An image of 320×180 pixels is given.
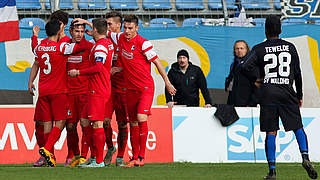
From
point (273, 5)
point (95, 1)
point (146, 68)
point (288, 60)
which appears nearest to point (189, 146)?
point (146, 68)

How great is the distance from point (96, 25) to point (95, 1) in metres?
5.62

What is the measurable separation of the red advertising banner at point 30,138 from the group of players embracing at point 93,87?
1.16 meters

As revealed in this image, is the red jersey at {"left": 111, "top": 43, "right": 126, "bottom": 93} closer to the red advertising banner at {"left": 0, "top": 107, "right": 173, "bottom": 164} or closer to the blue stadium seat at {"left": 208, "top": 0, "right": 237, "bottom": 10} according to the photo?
the red advertising banner at {"left": 0, "top": 107, "right": 173, "bottom": 164}

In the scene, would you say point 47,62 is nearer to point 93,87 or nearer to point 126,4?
point 93,87

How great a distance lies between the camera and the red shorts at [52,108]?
862 cm

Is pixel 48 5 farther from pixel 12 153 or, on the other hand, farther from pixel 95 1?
pixel 12 153

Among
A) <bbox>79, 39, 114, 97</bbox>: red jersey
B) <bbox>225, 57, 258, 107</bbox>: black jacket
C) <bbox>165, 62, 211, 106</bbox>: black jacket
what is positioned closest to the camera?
<bbox>79, 39, 114, 97</bbox>: red jersey

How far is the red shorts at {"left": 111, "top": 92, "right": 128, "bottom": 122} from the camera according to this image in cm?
882

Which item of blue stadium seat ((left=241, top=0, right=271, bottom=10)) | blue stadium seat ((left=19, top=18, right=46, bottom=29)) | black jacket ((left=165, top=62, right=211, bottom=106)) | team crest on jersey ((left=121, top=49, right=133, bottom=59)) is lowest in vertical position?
black jacket ((left=165, top=62, right=211, bottom=106))

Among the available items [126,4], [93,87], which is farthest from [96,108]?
[126,4]

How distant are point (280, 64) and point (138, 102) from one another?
2375 millimetres

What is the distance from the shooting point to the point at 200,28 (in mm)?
12227

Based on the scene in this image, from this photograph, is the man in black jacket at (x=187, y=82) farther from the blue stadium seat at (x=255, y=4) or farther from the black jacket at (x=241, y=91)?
the blue stadium seat at (x=255, y=4)

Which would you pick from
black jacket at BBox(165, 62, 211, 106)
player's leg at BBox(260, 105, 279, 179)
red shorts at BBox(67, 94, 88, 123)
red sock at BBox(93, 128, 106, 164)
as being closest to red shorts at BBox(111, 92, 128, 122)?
red shorts at BBox(67, 94, 88, 123)
